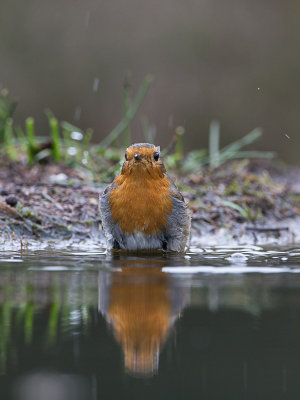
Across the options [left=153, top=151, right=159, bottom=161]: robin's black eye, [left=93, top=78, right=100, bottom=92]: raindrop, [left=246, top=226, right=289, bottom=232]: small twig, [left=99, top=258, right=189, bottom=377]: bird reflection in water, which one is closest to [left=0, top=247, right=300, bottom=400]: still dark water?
[left=99, top=258, right=189, bottom=377]: bird reflection in water

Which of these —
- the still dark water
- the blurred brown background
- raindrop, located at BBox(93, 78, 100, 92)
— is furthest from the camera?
the blurred brown background

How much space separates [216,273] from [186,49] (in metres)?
13.7

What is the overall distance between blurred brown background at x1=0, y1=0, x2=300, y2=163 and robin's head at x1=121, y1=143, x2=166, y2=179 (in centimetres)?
1015

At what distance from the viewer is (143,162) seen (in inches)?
201

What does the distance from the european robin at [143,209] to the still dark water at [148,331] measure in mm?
692

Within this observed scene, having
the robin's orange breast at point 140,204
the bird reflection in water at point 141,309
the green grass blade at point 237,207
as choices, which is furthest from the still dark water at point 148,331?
the green grass blade at point 237,207

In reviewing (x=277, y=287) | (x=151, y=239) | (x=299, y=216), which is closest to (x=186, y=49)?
(x=299, y=216)

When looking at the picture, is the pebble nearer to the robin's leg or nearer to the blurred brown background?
the robin's leg

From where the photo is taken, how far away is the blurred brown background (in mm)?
16016

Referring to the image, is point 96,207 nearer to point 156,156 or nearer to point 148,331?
point 156,156

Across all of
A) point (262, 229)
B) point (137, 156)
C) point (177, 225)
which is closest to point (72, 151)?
point (262, 229)

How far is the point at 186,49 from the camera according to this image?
17.2m

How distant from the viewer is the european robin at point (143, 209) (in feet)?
16.4

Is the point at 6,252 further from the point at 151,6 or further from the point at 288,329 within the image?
the point at 151,6
